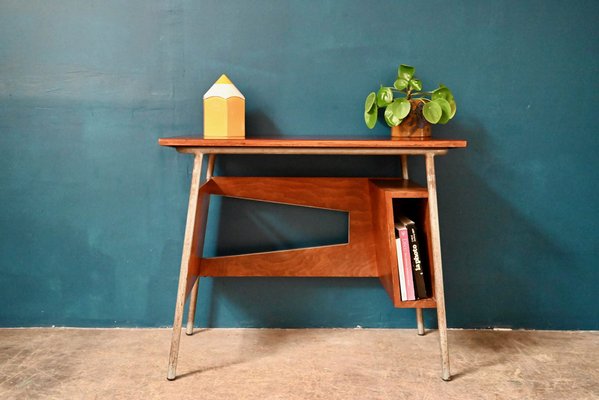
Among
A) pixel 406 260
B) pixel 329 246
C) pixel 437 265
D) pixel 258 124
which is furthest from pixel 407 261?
pixel 258 124

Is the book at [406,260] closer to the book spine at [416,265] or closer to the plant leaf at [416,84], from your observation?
the book spine at [416,265]

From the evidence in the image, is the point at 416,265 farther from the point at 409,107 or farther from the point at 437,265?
the point at 409,107


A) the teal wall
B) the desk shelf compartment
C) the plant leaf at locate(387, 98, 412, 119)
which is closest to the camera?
the desk shelf compartment

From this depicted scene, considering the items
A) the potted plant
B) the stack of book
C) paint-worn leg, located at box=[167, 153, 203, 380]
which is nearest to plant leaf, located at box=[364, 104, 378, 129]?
the potted plant

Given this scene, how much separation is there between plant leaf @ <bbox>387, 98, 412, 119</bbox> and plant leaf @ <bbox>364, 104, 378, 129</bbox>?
11 cm

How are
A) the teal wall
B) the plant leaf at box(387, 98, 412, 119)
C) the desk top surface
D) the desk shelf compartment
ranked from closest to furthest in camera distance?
1. the desk top surface
2. the desk shelf compartment
3. the plant leaf at box(387, 98, 412, 119)
4. the teal wall

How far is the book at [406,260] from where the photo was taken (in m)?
1.96

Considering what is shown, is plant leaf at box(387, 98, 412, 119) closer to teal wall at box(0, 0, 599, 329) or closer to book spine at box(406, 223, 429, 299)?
teal wall at box(0, 0, 599, 329)

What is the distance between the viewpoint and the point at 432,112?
78.5 inches

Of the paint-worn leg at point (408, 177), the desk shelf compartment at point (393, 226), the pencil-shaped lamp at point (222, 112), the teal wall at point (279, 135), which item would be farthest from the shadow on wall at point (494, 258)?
the pencil-shaped lamp at point (222, 112)

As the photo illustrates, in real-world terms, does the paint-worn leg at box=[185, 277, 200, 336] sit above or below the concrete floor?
above

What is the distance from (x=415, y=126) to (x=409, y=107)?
0.36 feet

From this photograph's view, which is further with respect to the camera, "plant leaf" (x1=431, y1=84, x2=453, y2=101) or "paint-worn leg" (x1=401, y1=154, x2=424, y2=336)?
"paint-worn leg" (x1=401, y1=154, x2=424, y2=336)

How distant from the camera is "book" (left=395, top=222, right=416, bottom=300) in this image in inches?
77.0
